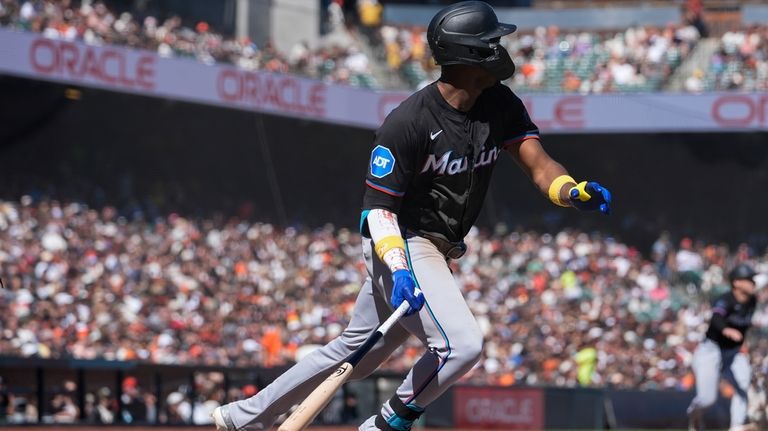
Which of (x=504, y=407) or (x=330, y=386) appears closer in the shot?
(x=330, y=386)

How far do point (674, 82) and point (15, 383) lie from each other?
19058mm

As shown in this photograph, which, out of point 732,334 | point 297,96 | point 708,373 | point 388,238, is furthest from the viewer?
point 297,96

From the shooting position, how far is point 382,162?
6227mm

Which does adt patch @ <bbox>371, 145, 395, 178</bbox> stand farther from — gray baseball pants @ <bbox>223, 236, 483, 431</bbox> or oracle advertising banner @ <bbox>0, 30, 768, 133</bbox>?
oracle advertising banner @ <bbox>0, 30, 768, 133</bbox>

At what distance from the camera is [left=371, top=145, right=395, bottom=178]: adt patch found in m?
6.21

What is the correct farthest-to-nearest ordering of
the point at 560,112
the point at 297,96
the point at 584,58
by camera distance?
the point at 584,58 → the point at 560,112 → the point at 297,96

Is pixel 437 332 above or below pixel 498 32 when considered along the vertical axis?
below

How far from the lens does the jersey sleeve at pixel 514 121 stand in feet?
21.9

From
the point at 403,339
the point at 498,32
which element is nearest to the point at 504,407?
the point at 403,339

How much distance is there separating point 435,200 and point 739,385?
7100 millimetres

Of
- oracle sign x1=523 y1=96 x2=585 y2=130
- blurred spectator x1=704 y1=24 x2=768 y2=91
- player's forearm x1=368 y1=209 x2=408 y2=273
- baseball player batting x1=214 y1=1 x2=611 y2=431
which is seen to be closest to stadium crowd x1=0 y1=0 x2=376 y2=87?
oracle sign x1=523 y1=96 x2=585 y2=130

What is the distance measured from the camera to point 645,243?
29.5 metres

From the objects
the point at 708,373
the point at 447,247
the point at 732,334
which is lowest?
the point at 708,373

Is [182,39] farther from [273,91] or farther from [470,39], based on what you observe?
[470,39]
